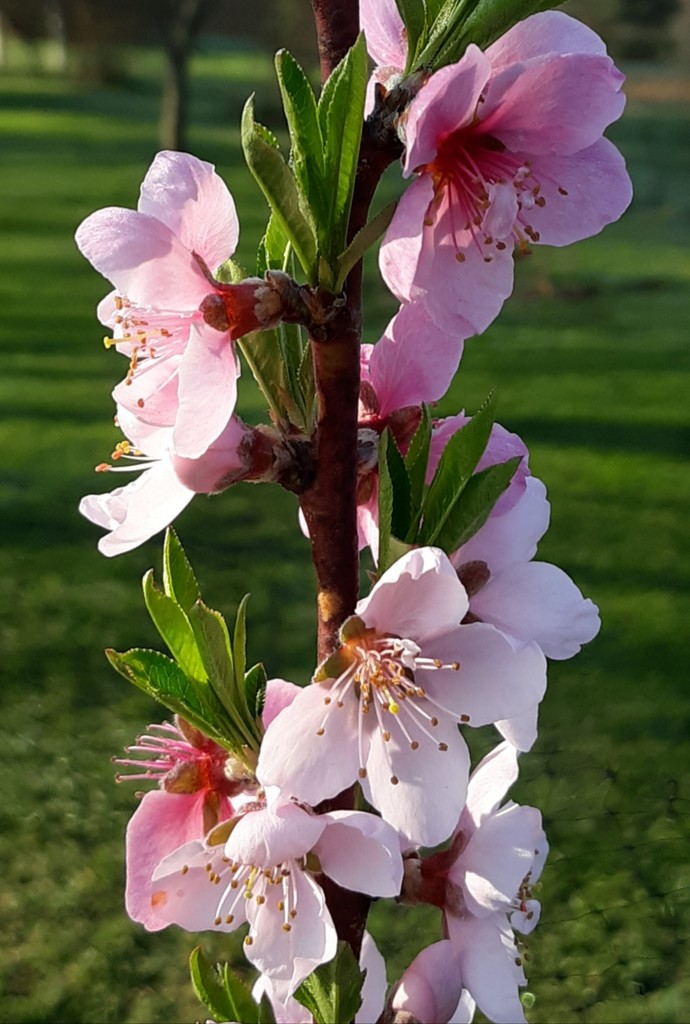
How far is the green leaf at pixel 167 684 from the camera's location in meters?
0.82

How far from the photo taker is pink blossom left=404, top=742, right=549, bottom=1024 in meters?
0.83

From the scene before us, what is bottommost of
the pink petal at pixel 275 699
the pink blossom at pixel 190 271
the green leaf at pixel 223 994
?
the green leaf at pixel 223 994

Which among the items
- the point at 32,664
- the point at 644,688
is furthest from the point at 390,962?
the point at 32,664

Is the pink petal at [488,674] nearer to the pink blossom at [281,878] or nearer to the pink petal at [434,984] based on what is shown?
the pink blossom at [281,878]

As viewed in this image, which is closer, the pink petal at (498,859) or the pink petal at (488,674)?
the pink petal at (488,674)

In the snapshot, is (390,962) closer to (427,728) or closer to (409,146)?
(427,728)

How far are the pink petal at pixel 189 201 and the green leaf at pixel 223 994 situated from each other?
500 millimetres

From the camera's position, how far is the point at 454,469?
2.48ft

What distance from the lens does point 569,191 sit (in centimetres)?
73

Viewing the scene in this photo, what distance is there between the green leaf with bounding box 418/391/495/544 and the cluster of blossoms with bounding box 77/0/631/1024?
38 mm

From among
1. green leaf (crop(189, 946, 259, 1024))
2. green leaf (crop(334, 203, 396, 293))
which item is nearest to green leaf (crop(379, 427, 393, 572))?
green leaf (crop(334, 203, 396, 293))

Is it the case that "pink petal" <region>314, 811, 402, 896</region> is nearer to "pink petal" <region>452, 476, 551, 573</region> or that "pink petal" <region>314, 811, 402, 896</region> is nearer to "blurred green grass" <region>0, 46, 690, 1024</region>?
"pink petal" <region>452, 476, 551, 573</region>

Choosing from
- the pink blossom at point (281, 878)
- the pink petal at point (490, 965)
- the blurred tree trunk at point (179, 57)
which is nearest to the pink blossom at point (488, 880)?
the pink petal at point (490, 965)

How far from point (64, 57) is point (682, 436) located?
38.8 feet
